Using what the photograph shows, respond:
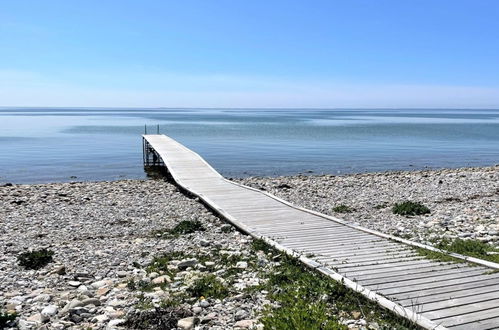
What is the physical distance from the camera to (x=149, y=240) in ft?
36.1

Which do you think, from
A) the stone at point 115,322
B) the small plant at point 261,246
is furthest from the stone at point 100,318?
the small plant at point 261,246

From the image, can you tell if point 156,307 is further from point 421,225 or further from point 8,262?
point 421,225

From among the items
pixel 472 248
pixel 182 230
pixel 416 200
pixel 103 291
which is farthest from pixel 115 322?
pixel 416 200

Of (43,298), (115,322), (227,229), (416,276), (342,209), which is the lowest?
(342,209)

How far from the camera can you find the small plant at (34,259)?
28.9 feet

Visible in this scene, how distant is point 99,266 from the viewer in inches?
347

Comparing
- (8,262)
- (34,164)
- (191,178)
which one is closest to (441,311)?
(8,262)

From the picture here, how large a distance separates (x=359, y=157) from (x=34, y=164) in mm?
27262

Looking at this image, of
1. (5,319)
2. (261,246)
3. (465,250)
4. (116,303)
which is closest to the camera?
(5,319)

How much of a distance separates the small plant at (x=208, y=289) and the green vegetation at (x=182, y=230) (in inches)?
160

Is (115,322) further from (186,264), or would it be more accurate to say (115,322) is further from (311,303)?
(311,303)

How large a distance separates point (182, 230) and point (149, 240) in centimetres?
97

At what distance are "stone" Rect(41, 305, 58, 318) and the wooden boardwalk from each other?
418 cm

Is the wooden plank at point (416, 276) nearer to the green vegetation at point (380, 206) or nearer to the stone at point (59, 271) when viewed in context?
the stone at point (59, 271)
